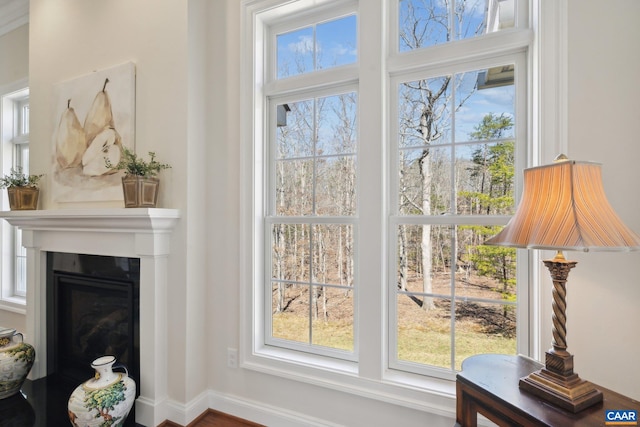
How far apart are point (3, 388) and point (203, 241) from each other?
168cm

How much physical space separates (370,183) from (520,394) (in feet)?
3.59

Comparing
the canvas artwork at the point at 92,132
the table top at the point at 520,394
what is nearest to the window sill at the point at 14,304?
the canvas artwork at the point at 92,132

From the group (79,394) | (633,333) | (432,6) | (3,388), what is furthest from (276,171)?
(3,388)

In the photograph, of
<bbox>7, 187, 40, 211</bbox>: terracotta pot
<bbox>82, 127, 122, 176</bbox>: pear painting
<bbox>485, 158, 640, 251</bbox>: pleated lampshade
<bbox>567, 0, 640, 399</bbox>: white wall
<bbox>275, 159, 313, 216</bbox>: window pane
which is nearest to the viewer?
<bbox>485, 158, 640, 251</bbox>: pleated lampshade

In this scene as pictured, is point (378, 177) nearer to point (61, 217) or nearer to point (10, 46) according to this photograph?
point (61, 217)

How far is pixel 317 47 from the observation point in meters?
2.01

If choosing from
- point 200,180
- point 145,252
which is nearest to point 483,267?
point 200,180

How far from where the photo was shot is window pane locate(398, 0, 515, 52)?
5.33ft

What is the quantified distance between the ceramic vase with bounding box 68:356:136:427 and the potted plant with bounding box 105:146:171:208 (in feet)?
3.10

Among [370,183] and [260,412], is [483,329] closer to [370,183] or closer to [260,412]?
[370,183]

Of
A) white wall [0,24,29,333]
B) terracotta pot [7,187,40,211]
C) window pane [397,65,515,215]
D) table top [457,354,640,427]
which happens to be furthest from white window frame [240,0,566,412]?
white wall [0,24,29,333]

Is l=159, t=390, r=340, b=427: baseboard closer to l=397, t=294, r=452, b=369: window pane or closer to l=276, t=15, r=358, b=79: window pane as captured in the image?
l=397, t=294, r=452, b=369: window pane

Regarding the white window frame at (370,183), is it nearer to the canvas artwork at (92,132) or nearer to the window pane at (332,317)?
the window pane at (332,317)

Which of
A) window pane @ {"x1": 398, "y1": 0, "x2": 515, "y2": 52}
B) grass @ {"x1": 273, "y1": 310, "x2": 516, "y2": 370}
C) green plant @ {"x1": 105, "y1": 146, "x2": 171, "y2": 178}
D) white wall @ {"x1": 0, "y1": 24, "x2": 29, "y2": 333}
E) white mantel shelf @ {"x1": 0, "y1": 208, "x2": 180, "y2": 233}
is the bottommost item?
grass @ {"x1": 273, "y1": 310, "x2": 516, "y2": 370}
